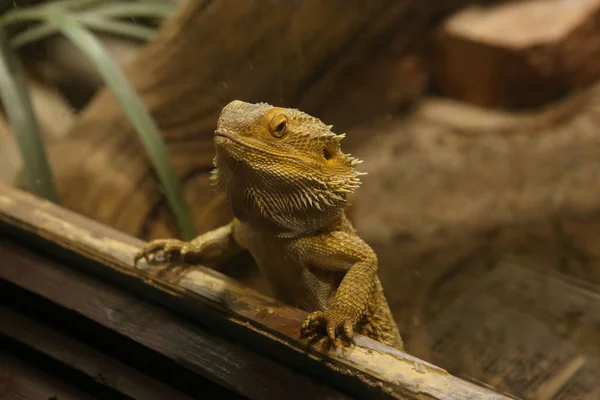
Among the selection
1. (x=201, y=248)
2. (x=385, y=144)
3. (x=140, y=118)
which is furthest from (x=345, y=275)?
(x=385, y=144)

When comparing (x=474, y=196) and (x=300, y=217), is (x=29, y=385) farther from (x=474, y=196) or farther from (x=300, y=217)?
(x=474, y=196)

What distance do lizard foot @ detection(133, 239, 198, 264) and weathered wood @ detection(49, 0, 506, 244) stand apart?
0.15 metres

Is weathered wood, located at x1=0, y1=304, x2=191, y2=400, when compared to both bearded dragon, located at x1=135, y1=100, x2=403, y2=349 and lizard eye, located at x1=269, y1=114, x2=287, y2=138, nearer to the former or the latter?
bearded dragon, located at x1=135, y1=100, x2=403, y2=349

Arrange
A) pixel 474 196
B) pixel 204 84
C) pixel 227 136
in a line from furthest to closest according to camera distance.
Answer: pixel 474 196
pixel 204 84
pixel 227 136

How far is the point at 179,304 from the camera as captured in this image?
4.74 feet

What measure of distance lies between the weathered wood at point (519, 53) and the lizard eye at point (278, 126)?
97.5 inches

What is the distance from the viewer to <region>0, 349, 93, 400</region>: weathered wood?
4.59ft

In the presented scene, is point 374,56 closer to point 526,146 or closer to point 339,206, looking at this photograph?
point 526,146

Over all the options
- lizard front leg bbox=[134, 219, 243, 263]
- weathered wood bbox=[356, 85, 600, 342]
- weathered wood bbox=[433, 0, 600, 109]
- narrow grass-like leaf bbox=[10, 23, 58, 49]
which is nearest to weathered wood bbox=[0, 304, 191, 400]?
lizard front leg bbox=[134, 219, 243, 263]

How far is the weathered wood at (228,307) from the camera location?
118 cm

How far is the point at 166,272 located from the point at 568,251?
1583mm

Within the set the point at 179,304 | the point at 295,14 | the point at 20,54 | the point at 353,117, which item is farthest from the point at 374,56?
the point at 179,304

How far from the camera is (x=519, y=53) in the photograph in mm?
3373

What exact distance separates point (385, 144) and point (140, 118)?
3.82 ft
